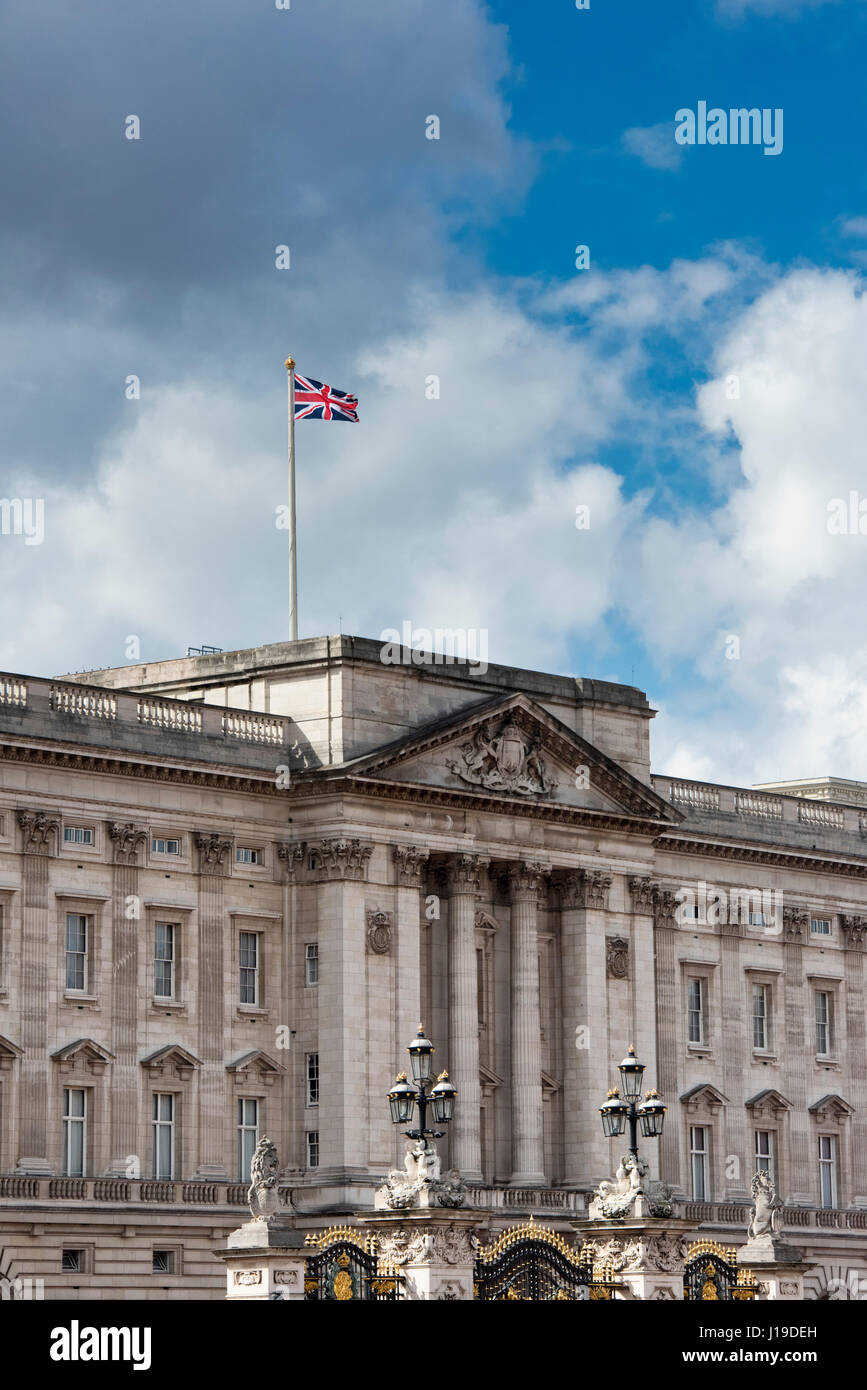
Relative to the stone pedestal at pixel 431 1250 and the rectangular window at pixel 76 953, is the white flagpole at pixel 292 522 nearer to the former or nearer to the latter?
the rectangular window at pixel 76 953

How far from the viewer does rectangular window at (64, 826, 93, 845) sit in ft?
242

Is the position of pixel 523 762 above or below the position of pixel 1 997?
above

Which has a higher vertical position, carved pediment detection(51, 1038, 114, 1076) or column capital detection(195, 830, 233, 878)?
column capital detection(195, 830, 233, 878)

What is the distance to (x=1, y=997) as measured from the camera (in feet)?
235

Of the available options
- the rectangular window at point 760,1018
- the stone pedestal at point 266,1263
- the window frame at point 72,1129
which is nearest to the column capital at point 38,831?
the window frame at point 72,1129

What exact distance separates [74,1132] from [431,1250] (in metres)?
24.2

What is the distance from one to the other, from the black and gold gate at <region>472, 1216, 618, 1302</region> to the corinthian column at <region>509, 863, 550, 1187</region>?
91.2 ft

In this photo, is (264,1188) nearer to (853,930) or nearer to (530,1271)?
(530,1271)

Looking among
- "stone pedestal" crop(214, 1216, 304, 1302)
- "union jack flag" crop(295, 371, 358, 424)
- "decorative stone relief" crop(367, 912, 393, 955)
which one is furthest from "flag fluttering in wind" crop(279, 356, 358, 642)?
"stone pedestal" crop(214, 1216, 304, 1302)

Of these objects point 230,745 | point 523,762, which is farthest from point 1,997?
point 523,762

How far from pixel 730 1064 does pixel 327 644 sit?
20.8m

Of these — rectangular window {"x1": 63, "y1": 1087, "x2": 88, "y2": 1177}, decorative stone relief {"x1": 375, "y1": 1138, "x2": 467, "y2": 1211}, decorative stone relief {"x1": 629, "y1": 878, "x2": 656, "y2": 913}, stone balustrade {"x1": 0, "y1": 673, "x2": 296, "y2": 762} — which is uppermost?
A: stone balustrade {"x1": 0, "y1": 673, "x2": 296, "y2": 762}

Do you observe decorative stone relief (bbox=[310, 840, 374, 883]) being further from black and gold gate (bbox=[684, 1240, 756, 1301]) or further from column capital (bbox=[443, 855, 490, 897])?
black and gold gate (bbox=[684, 1240, 756, 1301])
